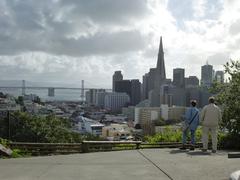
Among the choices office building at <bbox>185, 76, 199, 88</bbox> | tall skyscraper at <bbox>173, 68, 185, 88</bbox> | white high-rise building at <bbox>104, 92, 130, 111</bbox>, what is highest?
tall skyscraper at <bbox>173, 68, 185, 88</bbox>

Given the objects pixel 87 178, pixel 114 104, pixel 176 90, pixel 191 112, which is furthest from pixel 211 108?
pixel 114 104

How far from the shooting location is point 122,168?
973 cm

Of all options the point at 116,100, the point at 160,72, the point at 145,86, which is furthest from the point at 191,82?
the point at 116,100

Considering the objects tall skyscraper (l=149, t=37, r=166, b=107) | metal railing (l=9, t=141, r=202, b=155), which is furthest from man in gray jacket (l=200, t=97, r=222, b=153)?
tall skyscraper (l=149, t=37, r=166, b=107)

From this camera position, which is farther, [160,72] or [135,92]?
[135,92]

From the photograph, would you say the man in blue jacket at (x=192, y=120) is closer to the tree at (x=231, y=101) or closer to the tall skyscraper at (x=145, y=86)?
the tree at (x=231, y=101)

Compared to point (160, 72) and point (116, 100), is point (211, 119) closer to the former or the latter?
point (160, 72)

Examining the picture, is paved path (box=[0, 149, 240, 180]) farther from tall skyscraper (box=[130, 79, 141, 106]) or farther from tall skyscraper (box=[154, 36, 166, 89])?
tall skyscraper (box=[130, 79, 141, 106])

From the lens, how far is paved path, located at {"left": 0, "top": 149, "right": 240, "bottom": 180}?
8562mm

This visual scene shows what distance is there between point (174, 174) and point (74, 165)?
2.58 m

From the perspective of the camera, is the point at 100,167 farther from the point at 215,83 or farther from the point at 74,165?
the point at 215,83

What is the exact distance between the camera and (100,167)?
32.6 feet

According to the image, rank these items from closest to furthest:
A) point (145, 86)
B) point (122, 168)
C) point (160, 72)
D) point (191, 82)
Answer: point (122, 168)
point (191, 82)
point (160, 72)
point (145, 86)

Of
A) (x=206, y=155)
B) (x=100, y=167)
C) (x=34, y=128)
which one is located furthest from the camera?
(x=34, y=128)
